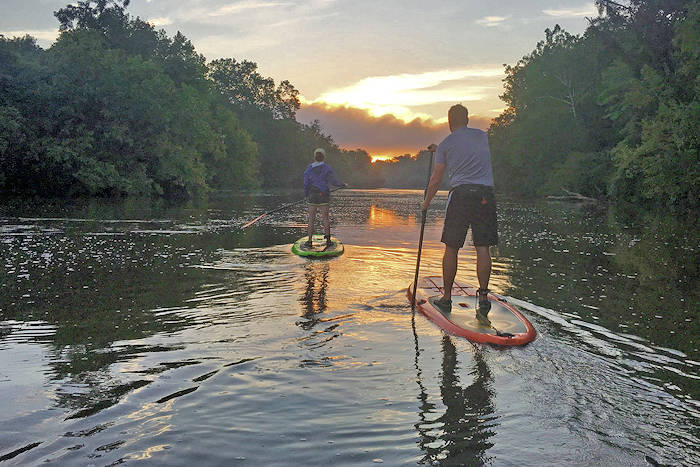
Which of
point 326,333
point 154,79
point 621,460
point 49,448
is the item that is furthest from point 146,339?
point 154,79

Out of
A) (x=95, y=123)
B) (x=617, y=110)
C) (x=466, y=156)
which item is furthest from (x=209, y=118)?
(x=466, y=156)

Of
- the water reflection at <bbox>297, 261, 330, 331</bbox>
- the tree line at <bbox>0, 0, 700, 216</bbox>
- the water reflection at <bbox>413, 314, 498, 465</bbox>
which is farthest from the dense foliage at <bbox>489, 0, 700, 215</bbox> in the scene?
the water reflection at <bbox>413, 314, 498, 465</bbox>

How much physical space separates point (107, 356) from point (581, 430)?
12.9 feet

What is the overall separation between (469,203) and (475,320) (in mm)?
1335

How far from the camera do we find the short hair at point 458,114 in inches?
287

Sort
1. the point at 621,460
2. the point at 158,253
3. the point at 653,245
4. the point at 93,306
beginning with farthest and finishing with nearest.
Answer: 1. the point at 653,245
2. the point at 158,253
3. the point at 93,306
4. the point at 621,460

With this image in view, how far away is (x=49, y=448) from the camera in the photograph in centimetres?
350

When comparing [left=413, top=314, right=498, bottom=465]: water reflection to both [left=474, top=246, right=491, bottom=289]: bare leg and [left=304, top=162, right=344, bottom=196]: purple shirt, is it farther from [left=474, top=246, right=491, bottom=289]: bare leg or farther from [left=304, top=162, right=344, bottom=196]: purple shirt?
[left=304, top=162, right=344, bottom=196]: purple shirt

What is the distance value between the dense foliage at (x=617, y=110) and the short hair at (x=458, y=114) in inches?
1077

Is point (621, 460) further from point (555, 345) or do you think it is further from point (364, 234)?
point (364, 234)

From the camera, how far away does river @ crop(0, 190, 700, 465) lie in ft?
11.9

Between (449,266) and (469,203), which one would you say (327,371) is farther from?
(469,203)

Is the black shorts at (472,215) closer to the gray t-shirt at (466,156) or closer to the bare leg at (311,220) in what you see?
the gray t-shirt at (466,156)

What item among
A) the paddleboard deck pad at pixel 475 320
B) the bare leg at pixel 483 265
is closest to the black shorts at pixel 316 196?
the paddleboard deck pad at pixel 475 320
